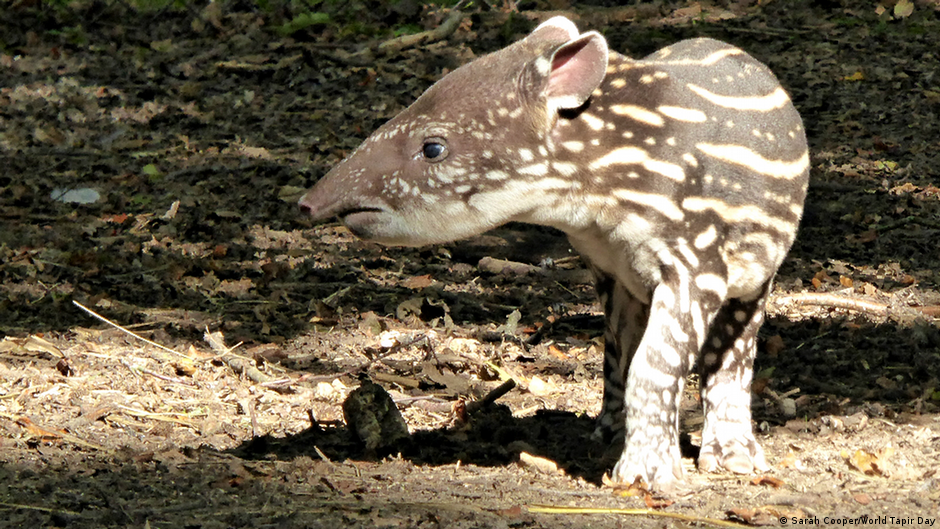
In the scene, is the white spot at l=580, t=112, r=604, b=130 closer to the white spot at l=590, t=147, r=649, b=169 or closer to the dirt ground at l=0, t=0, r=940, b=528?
the white spot at l=590, t=147, r=649, b=169

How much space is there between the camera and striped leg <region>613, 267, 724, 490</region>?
4.20 meters

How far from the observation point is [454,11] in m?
11.6

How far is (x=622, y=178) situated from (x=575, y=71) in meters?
0.41

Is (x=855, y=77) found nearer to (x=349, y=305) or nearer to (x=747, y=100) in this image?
(x=349, y=305)

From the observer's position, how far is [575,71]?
4.14 m

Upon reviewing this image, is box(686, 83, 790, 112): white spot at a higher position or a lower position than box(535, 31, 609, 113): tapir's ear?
lower

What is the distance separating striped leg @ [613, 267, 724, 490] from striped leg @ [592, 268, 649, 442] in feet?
1.74

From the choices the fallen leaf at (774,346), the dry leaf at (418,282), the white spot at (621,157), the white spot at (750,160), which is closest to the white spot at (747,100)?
the white spot at (750,160)

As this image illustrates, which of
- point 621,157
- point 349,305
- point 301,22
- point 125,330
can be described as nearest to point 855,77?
point 301,22

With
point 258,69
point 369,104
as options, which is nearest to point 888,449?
point 369,104

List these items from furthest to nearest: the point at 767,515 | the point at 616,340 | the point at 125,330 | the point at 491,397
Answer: the point at 125,330 → the point at 491,397 → the point at 616,340 → the point at 767,515

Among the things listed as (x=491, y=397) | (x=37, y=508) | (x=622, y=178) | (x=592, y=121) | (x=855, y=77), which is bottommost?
(x=491, y=397)

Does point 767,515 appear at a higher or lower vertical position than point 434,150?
lower

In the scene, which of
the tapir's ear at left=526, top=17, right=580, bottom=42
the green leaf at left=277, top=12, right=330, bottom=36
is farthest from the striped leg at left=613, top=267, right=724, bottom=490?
the green leaf at left=277, top=12, right=330, bottom=36
